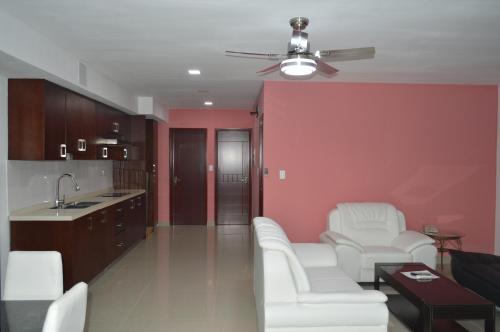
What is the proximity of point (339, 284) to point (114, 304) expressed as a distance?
2330 mm

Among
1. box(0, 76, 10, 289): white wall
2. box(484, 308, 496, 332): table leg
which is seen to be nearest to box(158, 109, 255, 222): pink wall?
box(0, 76, 10, 289): white wall

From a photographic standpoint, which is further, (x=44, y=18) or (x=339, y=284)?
(x=339, y=284)

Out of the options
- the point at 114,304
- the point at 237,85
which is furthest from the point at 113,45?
the point at 114,304

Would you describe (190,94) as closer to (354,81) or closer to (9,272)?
(354,81)

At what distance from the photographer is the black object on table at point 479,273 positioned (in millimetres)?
3290

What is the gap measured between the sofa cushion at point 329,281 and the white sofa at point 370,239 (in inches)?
23.6

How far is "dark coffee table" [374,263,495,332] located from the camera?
277 centimetres

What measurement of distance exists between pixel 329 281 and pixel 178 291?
1830 mm

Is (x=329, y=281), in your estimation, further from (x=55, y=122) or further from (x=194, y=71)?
(x=55, y=122)

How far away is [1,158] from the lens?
3568 mm

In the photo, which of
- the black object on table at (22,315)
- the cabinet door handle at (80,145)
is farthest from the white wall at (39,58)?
the black object on table at (22,315)

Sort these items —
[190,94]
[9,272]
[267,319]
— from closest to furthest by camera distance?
[9,272] < [267,319] < [190,94]

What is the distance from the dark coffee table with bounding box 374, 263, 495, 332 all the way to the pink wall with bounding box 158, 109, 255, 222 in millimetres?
4986

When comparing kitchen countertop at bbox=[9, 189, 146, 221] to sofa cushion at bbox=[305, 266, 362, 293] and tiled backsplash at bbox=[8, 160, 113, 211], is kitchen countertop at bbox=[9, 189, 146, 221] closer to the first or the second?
tiled backsplash at bbox=[8, 160, 113, 211]
